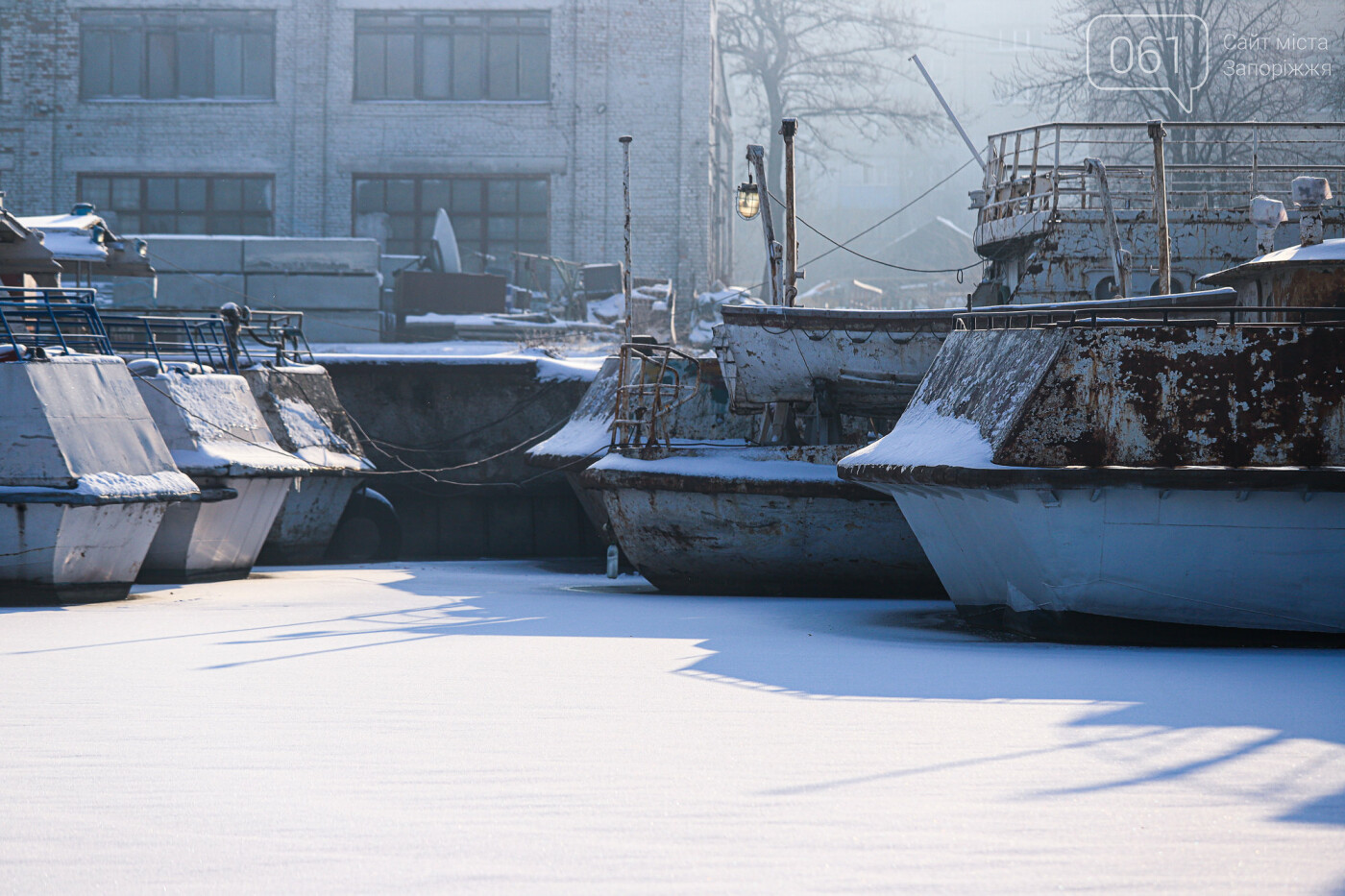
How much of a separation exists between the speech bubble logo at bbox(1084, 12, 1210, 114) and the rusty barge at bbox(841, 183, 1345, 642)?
2357cm

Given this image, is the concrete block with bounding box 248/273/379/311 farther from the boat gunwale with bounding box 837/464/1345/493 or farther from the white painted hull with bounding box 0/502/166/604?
the boat gunwale with bounding box 837/464/1345/493

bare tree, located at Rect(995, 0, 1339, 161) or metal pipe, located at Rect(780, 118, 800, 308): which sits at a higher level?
bare tree, located at Rect(995, 0, 1339, 161)

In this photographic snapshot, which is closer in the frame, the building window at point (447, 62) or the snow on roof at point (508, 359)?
the snow on roof at point (508, 359)

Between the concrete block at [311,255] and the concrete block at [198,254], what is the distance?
0.71 ft

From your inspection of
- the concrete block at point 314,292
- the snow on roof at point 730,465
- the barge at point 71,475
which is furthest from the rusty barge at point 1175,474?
the concrete block at point 314,292

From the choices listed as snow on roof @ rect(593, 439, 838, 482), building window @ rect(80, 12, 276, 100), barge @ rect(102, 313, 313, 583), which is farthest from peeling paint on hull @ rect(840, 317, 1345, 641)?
building window @ rect(80, 12, 276, 100)

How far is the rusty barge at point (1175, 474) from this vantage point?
7762mm

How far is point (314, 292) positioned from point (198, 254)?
2.35 m

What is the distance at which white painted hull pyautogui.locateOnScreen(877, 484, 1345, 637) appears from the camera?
777 cm

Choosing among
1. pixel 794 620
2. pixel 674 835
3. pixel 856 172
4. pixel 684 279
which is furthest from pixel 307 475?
pixel 856 172

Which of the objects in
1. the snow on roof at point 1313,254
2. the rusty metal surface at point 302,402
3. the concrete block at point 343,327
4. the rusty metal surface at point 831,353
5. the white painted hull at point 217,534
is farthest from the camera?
the concrete block at point 343,327

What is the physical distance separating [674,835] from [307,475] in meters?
11.0

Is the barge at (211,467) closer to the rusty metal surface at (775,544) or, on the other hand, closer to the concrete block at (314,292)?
the rusty metal surface at (775,544)

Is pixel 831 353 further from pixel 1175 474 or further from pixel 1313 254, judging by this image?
pixel 1175 474
